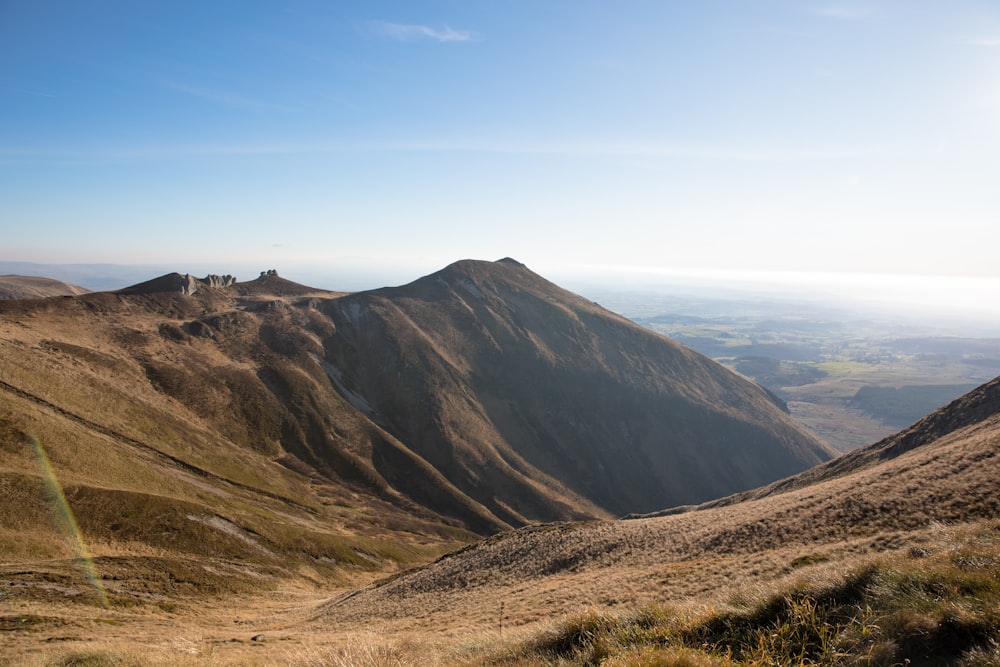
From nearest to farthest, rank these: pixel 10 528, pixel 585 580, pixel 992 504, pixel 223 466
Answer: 1. pixel 992 504
2. pixel 585 580
3. pixel 10 528
4. pixel 223 466

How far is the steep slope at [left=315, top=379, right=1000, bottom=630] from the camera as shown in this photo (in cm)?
1878

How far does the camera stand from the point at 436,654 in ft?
33.8

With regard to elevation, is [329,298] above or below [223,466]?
above

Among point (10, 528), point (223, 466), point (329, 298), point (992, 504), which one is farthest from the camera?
point (329, 298)

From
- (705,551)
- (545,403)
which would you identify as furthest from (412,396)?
(705,551)

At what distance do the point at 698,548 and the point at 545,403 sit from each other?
124 meters

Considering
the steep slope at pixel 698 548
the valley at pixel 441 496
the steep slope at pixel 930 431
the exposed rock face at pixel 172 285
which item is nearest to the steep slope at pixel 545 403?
the valley at pixel 441 496

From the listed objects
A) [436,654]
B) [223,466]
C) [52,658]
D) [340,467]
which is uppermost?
[436,654]

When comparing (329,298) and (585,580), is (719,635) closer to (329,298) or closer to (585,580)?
(585,580)

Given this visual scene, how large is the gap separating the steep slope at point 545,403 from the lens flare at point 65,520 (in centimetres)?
6464

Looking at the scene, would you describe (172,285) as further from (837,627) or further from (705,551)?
(837,627)

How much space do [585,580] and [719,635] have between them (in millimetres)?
20331

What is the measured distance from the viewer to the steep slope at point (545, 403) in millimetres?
124562

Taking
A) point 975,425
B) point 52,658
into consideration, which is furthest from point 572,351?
point 52,658
